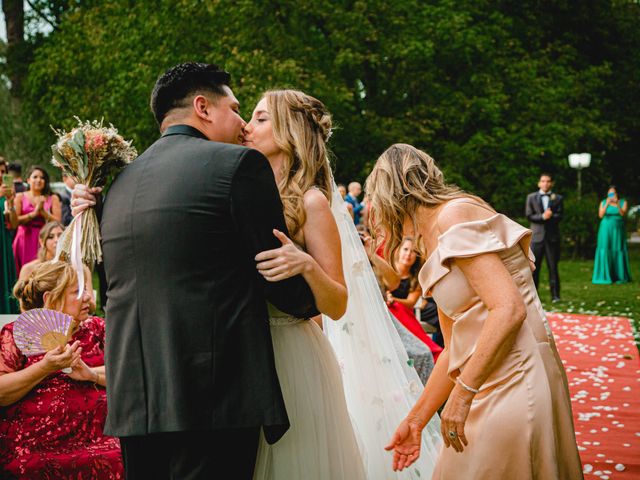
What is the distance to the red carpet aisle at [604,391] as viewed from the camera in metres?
4.84

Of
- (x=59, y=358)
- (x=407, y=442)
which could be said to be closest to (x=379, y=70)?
(x=59, y=358)

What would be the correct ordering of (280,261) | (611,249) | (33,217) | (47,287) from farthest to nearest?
(611,249) < (33,217) < (47,287) < (280,261)

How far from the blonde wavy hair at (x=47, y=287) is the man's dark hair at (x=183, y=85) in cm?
185

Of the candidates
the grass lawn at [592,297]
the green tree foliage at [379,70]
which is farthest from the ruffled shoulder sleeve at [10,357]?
the green tree foliage at [379,70]

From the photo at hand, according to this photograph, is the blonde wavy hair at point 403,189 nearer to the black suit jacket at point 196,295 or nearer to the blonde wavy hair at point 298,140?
the blonde wavy hair at point 298,140

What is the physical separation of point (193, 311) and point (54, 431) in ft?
6.17

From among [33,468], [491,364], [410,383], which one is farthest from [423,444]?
[33,468]

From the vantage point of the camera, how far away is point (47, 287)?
12.9 ft

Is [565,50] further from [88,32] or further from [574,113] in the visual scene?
[88,32]

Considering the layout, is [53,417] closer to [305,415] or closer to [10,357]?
[10,357]

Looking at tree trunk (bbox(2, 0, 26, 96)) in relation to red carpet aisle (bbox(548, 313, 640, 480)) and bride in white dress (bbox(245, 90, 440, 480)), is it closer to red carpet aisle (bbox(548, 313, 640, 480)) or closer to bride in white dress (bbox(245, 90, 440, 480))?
red carpet aisle (bbox(548, 313, 640, 480))

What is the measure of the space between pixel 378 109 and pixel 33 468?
19.9 m

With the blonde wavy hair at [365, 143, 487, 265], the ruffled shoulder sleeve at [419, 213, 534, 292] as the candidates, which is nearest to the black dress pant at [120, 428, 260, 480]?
the ruffled shoulder sleeve at [419, 213, 534, 292]

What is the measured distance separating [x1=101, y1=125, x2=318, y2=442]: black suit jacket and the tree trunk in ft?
82.0
